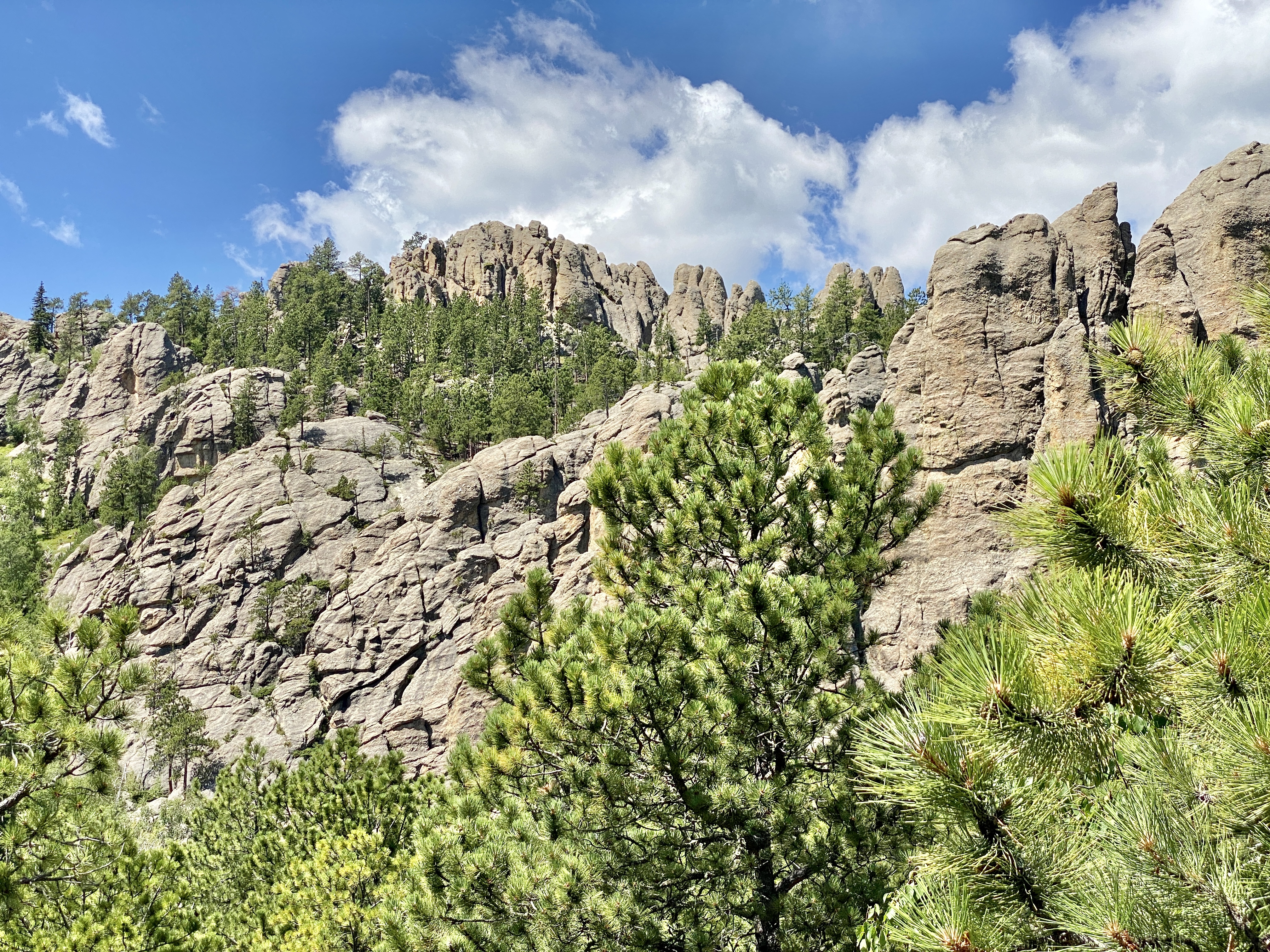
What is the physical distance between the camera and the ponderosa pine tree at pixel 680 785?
259 inches

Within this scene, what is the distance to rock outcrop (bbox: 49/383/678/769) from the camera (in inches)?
1671

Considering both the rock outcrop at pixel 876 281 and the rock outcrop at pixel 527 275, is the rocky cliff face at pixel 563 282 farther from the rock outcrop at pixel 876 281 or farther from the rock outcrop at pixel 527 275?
the rock outcrop at pixel 876 281

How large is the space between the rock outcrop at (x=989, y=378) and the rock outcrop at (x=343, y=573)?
16.1 m

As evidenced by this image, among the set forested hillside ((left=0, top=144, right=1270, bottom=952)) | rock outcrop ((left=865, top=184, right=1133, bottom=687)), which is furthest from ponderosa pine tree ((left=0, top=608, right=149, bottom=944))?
rock outcrop ((left=865, top=184, right=1133, bottom=687))

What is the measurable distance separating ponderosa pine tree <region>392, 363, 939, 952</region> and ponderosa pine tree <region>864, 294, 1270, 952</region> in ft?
13.4

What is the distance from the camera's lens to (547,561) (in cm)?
4294

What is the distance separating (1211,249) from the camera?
23594mm

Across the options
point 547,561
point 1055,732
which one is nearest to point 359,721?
point 547,561

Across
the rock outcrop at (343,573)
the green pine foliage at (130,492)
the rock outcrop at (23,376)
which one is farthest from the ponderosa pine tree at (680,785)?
the rock outcrop at (23,376)

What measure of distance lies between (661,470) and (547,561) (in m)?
34.4

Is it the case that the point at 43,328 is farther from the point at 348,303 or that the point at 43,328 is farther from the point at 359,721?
the point at 359,721

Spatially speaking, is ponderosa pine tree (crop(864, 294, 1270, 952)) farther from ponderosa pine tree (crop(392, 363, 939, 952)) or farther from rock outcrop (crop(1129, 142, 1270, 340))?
rock outcrop (crop(1129, 142, 1270, 340))

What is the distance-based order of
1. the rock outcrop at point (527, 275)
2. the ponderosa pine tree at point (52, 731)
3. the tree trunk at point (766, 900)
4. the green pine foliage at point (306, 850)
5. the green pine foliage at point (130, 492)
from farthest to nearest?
the rock outcrop at point (527, 275) < the green pine foliage at point (130, 492) < the green pine foliage at point (306, 850) < the tree trunk at point (766, 900) < the ponderosa pine tree at point (52, 731)

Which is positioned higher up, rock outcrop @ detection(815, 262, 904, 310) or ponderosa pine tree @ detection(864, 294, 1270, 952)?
rock outcrop @ detection(815, 262, 904, 310)
